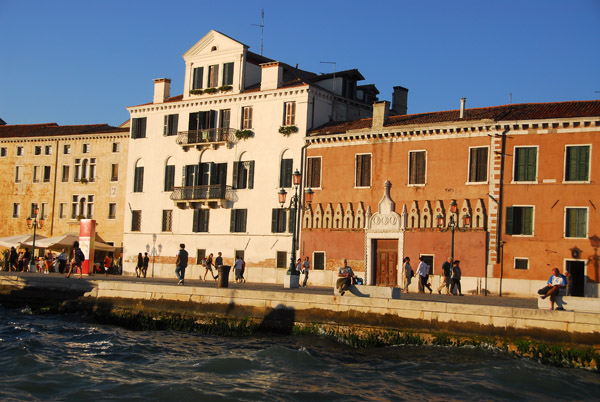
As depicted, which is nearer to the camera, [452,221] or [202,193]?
[452,221]

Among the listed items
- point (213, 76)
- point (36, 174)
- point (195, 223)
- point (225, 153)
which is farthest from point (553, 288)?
point (36, 174)

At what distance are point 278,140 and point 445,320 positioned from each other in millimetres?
19013

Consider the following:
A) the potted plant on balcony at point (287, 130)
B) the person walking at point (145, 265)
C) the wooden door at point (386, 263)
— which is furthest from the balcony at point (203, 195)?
the wooden door at point (386, 263)

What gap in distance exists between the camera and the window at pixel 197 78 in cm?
4147

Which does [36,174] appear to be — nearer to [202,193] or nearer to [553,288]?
[202,193]

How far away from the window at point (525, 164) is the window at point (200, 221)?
16639 mm

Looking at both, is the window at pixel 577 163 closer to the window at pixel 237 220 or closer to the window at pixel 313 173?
the window at pixel 313 173

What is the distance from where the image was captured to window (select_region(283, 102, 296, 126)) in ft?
124

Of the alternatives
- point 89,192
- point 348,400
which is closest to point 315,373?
point 348,400

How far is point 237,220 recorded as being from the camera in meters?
39.0

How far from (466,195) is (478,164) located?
1.40 m

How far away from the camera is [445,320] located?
20.8 metres

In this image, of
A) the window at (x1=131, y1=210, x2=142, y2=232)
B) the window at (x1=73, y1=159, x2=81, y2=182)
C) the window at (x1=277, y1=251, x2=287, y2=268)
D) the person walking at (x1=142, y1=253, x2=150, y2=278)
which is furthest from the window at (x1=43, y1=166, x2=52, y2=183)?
the window at (x1=277, y1=251, x2=287, y2=268)

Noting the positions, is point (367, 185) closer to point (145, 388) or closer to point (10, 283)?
point (10, 283)
